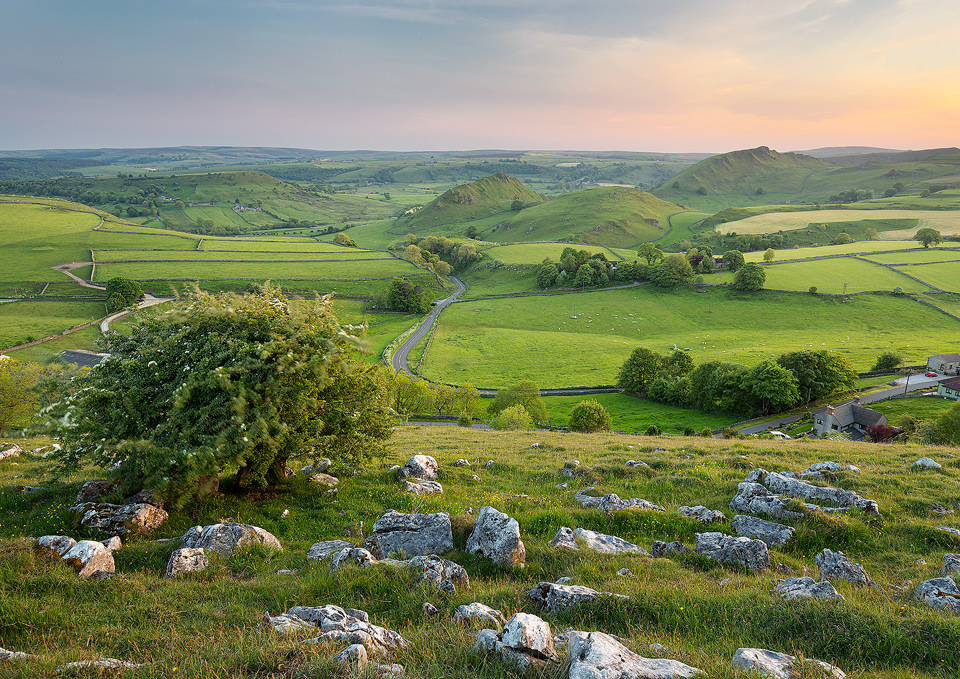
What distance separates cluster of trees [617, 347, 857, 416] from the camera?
7000cm

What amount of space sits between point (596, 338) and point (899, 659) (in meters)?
109

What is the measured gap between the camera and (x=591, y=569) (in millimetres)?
11125

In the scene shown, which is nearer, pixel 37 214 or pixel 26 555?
pixel 26 555

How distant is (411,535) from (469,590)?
3326 millimetres

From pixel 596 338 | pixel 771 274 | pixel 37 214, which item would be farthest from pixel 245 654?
pixel 37 214

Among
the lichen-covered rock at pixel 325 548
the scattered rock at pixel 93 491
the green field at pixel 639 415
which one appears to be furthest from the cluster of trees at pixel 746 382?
the scattered rock at pixel 93 491

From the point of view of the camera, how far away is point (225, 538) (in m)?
13.0

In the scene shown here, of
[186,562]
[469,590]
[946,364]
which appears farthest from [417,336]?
[469,590]

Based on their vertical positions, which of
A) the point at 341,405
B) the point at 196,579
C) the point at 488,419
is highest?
the point at 341,405

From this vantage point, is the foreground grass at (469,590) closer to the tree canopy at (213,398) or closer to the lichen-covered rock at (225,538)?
the lichen-covered rock at (225,538)

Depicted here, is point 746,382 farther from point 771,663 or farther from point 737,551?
point 771,663

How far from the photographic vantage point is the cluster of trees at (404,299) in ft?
456

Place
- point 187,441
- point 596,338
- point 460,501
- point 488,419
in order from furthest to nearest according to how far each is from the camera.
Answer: point 596,338 < point 488,419 < point 460,501 < point 187,441

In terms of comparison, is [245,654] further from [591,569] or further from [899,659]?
[899,659]
